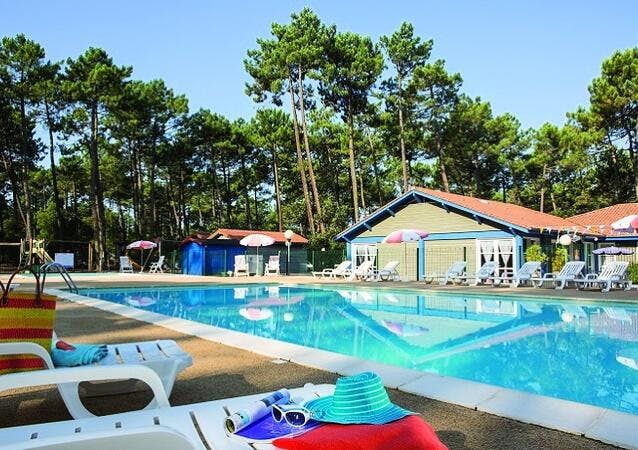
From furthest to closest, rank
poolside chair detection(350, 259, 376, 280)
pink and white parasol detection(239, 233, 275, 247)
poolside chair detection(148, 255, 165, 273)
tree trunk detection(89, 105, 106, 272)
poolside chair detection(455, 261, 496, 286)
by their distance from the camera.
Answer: tree trunk detection(89, 105, 106, 272) → poolside chair detection(148, 255, 165, 273) → pink and white parasol detection(239, 233, 275, 247) → poolside chair detection(350, 259, 376, 280) → poolside chair detection(455, 261, 496, 286)

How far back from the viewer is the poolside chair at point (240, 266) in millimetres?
23859

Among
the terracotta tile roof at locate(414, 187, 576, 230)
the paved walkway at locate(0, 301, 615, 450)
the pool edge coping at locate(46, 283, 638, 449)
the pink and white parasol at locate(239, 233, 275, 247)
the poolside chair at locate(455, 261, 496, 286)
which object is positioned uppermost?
the terracotta tile roof at locate(414, 187, 576, 230)

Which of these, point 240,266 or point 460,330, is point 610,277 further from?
point 240,266

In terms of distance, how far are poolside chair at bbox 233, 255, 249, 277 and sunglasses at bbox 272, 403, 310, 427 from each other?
22.1 metres

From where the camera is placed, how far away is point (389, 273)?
2069 centimetres

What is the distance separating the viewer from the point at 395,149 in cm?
3294

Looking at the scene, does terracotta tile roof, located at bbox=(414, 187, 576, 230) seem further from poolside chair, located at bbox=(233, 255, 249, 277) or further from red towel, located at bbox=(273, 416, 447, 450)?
A: red towel, located at bbox=(273, 416, 447, 450)

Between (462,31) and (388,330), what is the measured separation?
11744 mm

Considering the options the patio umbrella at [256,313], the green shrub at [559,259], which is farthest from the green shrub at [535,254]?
the patio umbrella at [256,313]

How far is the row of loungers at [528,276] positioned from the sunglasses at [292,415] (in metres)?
15.1

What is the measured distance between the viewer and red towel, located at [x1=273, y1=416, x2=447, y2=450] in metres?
1.74

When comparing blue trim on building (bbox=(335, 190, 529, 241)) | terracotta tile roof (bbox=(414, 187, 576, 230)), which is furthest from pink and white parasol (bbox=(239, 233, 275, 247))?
terracotta tile roof (bbox=(414, 187, 576, 230))

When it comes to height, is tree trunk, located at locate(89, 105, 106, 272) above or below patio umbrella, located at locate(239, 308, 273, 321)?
above

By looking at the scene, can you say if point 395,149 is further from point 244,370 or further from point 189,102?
point 244,370
